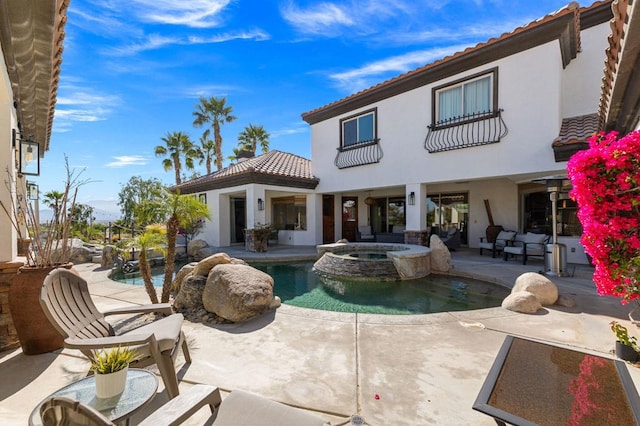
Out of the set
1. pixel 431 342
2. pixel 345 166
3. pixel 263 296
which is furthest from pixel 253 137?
pixel 431 342

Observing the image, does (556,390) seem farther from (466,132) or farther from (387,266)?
(466,132)

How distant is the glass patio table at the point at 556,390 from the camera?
171cm

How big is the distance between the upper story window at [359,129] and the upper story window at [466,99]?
2824 millimetres

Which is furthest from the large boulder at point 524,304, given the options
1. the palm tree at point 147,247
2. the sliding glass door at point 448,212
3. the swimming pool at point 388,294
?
the sliding glass door at point 448,212

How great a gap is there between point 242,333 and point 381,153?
9649 mm

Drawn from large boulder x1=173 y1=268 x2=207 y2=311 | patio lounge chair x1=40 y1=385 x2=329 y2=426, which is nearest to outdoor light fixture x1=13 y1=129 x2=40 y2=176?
large boulder x1=173 y1=268 x2=207 y2=311

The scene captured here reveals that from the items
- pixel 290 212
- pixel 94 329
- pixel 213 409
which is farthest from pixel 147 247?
pixel 290 212

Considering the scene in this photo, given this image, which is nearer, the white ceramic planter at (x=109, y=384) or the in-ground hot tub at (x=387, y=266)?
the white ceramic planter at (x=109, y=384)

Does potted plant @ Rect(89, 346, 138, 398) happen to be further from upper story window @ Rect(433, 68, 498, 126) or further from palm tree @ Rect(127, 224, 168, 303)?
upper story window @ Rect(433, 68, 498, 126)

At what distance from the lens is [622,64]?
11.0 feet

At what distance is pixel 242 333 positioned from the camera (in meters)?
4.11

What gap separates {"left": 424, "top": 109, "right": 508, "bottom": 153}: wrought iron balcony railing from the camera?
8.83 m

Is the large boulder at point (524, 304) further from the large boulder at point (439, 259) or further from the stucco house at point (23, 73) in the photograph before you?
the stucco house at point (23, 73)

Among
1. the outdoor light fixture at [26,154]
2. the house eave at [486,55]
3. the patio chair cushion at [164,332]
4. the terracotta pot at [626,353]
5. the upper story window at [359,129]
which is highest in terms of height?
the house eave at [486,55]
